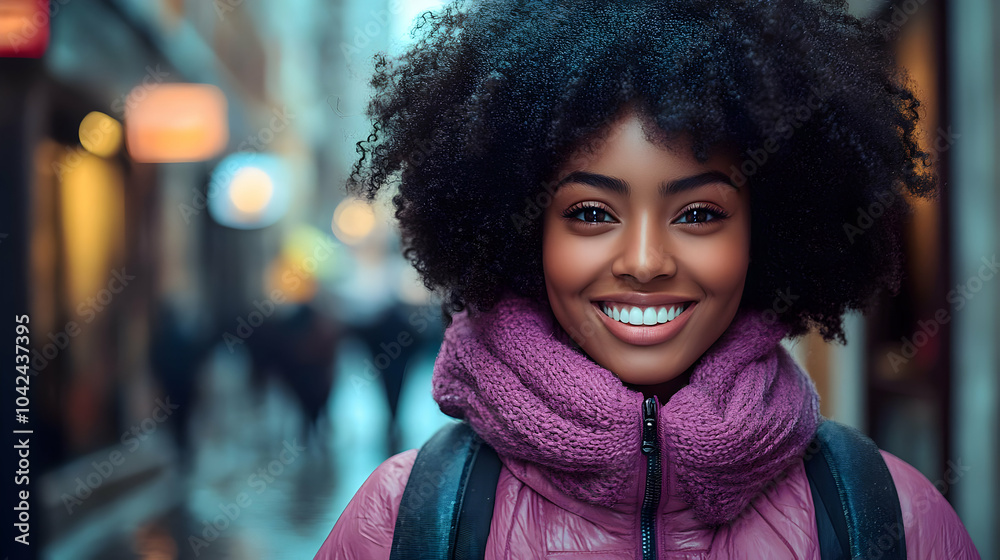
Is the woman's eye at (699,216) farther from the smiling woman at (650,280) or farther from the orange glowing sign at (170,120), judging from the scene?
the orange glowing sign at (170,120)

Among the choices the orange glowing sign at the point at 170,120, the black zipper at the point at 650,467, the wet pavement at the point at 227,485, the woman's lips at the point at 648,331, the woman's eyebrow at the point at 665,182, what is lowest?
the wet pavement at the point at 227,485

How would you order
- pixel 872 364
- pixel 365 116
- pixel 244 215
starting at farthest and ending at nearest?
pixel 244 215
pixel 872 364
pixel 365 116

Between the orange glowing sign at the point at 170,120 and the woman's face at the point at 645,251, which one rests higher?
the orange glowing sign at the point at 170,120

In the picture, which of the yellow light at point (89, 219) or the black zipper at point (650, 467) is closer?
the black zipper at point (650, 467)

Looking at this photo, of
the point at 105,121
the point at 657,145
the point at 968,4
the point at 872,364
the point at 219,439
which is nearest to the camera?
the point at 657,145

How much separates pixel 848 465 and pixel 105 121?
578 cm

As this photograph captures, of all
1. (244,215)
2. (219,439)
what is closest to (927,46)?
(219,439)

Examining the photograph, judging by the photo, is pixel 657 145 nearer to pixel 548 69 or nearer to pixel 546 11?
pixel 548 69

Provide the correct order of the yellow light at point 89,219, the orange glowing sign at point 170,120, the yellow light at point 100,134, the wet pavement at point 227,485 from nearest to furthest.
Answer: the wet pavement at point 227,485 → the yellow light at point 89,219 → the yellow light at point 100,134 → the orange glowing sign at point 170,120

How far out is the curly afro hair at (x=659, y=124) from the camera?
4.37 feet

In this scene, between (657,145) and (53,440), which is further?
(53,440)

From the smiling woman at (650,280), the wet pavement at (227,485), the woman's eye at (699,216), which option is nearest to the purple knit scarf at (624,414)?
the smiling woman at (650,280)

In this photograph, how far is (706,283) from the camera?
4.36ft

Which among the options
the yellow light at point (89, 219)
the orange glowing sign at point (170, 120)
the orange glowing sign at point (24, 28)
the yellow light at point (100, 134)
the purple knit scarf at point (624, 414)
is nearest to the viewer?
the purple knit scarf at point (624, 414)
